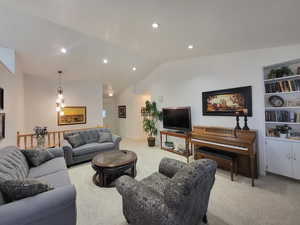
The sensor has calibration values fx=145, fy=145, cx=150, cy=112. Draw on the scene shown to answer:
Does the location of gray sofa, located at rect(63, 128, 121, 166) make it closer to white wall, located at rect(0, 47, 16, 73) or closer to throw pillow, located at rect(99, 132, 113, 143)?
throw pillow, located at rect(99, 132, 113, 143)

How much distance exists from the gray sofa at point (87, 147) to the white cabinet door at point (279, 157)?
145 inches

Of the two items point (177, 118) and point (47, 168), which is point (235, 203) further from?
point (47, 168)

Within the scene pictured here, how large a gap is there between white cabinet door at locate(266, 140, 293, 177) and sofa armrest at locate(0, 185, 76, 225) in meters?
3.59

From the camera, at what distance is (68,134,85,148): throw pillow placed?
388 cm

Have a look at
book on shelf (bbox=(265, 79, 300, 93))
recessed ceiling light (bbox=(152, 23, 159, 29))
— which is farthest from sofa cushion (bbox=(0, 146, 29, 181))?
book on shelf (bbox=(265, 79, 300, 93))

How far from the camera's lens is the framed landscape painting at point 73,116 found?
5.57m

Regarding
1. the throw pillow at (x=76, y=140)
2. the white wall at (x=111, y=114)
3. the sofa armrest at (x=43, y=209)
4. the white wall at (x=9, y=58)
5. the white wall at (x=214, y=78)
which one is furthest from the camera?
the white wall at (x=111, y=114)

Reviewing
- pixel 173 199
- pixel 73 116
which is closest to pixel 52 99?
pixel 73 116

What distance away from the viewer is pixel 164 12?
215 cm

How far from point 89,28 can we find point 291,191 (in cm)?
474

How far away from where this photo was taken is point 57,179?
6.77 ft

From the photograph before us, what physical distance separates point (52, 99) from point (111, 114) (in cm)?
321

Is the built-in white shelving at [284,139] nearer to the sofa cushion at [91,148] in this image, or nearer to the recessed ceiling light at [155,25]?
the recessed ceiling light at [155,25]

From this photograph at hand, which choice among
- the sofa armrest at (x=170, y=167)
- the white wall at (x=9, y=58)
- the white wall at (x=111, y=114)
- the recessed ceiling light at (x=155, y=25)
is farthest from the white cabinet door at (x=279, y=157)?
the white wall at (x=111, y=114)
